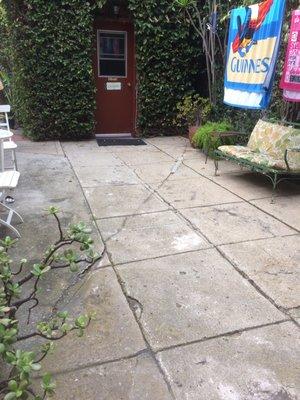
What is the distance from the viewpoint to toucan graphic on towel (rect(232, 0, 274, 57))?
5.50 metres

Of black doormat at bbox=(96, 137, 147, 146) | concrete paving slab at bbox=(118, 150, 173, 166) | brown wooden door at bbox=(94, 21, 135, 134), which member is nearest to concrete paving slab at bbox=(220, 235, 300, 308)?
concrete paving slab at bbox=(118, 150, 173, 166)

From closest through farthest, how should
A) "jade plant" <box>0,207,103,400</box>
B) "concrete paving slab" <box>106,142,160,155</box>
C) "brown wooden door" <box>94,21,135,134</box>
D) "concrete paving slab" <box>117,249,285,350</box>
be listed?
"jade plant" <box>0,207,103,400</box>, "concrete paving slab" <box>117,249,285,350</box>, "concrete paving slab" <box>106,142,160,155</box>, "brown wooden door" <box>94,21,135,134</box>

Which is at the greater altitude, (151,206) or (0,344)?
(0,344)

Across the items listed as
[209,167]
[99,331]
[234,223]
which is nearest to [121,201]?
[234,223]

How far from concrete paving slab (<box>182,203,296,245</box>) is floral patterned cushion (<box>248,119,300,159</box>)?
39.7 inches

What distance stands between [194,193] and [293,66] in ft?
7.01

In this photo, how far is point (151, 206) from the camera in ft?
14.5

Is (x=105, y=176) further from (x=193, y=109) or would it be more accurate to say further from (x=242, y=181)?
(x=193, y=109)

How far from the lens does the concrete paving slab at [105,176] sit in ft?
17.5

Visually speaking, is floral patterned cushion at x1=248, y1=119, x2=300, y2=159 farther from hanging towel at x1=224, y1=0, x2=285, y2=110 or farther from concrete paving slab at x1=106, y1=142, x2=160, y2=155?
concrete paving slab at x1=106, y1=142, x2=160, y2=155

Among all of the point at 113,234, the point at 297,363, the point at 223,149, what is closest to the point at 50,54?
the point at 223,149

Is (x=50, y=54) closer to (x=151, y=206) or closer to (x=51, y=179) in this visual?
(x=51, y=179)

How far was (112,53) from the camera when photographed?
8.20 metres

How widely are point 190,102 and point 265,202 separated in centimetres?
418
